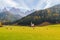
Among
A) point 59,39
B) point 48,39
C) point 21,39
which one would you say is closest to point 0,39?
point 21,39

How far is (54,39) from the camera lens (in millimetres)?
32656

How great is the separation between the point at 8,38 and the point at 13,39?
4.14 ft

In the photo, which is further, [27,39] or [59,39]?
[59,39]

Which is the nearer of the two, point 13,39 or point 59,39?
point 13,39

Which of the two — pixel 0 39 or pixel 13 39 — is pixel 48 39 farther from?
pixel 0 39

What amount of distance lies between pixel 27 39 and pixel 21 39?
42.7 inches

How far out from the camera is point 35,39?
103ft

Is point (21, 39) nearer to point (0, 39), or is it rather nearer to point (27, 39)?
point (27, 39)

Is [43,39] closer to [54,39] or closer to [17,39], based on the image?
[54,39]

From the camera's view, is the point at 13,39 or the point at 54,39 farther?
the point at 54,39

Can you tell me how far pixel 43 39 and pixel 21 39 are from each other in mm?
4205

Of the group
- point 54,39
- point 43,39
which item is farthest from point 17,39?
point 54,39

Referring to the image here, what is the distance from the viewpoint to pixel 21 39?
3083 cm

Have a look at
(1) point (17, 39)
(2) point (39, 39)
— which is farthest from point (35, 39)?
(1) point (17, 39)
